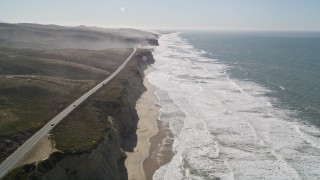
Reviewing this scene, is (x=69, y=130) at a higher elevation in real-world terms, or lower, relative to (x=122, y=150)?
higher

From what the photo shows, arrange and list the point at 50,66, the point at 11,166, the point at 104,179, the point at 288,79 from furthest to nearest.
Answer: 1. the point at 288,79
2. the point at 50,66
3. the point at 104,179
4. the point at 11,166

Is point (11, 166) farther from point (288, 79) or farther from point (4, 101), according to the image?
point (288, 79)

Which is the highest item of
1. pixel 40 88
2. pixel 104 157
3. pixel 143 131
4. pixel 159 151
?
pixel 40 88

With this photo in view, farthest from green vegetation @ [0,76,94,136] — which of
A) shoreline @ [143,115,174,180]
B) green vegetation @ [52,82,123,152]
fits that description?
shoreline @ [143,115,174,180]

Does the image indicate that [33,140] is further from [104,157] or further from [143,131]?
[143,131]

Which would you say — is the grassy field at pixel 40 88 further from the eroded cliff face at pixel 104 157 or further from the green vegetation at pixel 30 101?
the eroded cliff face at pixel 104 157

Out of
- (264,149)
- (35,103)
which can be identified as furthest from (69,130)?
(264,149)

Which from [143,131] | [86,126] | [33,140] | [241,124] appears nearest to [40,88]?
[143,131]

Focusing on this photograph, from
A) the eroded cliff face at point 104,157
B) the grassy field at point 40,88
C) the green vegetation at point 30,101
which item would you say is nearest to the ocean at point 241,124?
the eroded cliff face at point 104,157
